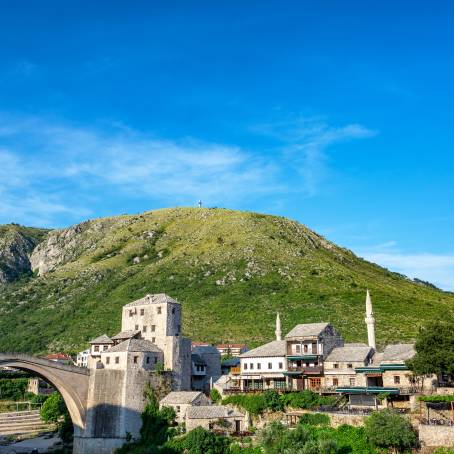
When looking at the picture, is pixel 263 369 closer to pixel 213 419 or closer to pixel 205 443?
pixel 213 419

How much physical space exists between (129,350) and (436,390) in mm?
35104

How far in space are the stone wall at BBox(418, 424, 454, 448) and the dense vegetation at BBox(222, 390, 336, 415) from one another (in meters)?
13.6

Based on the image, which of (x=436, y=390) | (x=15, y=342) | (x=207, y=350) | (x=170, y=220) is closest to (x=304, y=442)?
(x=436, y=390)

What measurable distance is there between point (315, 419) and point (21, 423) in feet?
179

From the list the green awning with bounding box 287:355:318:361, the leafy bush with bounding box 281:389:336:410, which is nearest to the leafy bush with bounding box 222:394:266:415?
the leafy bush with bounding box 281:389:336:410

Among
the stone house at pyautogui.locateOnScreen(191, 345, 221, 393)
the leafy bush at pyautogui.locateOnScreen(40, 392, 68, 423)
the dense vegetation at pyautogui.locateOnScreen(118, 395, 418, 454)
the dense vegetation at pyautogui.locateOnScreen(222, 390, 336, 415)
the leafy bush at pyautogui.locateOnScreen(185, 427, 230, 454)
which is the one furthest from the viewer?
the leafy bush at pyautogui.locateOnScreen(40, 392, 68, 423)

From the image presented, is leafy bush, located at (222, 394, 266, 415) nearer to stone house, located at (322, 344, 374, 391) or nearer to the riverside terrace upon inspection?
the riverside terrace

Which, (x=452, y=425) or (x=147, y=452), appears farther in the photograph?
(x=147, y=452)

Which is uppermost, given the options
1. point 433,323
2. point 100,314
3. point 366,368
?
point 100,314

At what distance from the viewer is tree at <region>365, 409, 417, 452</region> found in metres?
49.0

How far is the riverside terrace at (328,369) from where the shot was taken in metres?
61.9

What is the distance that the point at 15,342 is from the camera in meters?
126

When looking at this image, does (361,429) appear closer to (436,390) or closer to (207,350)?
(436,390)

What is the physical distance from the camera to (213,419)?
60844mm
